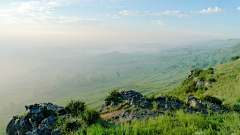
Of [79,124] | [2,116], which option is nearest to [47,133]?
[79,124]

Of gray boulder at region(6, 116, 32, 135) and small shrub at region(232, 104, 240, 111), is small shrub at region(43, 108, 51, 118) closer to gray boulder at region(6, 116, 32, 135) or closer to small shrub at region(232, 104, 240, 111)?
gray boulder at region(6, 116, 32, 135)

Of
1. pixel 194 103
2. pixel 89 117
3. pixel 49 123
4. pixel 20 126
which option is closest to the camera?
pixel 89 117

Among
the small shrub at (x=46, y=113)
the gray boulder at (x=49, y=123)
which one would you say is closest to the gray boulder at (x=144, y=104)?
the gray boulder at (x=49, y=123)

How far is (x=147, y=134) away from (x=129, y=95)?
12.2 metres

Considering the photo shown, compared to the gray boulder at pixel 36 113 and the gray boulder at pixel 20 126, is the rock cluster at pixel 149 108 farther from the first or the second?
the gray boulder at pixel 20 126

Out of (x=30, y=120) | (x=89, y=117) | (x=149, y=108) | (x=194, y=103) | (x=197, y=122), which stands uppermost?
(x=197, y=122)

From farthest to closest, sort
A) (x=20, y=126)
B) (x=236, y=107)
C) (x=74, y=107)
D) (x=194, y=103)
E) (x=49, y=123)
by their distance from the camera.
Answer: (x=194, y=103), (x=236, y=107), (x=74, y=107), (x=20, y=126), (x=49, y=123)

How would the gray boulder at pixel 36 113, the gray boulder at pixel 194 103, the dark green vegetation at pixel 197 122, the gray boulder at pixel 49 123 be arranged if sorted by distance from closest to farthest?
the dark green vegetation at pixel 197 122, the gray boulder at pixel 49 123, the gray boulder at pixel 36 113, the gray boulder at pixel 194 103

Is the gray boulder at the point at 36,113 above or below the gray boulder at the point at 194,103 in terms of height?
above

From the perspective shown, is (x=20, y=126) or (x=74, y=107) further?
(x=74, y=107)

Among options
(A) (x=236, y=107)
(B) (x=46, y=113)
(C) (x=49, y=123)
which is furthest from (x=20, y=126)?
(A) (x=236, y=107)

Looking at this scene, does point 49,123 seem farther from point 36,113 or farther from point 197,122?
point 197,122

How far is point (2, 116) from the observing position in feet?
622

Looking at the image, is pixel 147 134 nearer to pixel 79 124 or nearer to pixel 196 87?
pixel 79 124
